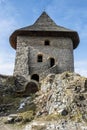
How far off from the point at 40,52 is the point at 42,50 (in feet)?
1.13

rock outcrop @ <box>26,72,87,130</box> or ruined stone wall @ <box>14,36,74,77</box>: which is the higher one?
ruined stone wall @ <box>14,36,74,77</box>

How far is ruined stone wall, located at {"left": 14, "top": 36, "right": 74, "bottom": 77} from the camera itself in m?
31.0

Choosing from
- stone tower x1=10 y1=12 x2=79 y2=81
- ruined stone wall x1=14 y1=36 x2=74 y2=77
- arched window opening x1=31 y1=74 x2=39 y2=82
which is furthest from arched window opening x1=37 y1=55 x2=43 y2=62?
arched window opening x1=31 y1=74 x2=39 y2=82

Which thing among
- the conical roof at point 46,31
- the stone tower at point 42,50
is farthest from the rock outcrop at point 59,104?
the conical roof at point 46,31

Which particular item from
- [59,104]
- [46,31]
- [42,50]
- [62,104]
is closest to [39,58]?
[42,50]

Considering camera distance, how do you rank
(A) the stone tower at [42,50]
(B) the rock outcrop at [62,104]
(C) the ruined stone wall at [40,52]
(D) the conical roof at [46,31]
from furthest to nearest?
(D) the conical roof at [46,31] < (C) the ruined stone wall at [40,52] < (A) the stone tower at [42,50] < (B) the rock outcrop at [62,104]

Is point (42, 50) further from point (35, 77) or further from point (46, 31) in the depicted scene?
point (35, 77)

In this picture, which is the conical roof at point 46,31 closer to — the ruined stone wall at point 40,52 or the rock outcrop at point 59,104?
the ruined stone wall at point 40,52

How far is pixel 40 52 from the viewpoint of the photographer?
1256 inches

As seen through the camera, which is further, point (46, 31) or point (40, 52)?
point (46, 31)

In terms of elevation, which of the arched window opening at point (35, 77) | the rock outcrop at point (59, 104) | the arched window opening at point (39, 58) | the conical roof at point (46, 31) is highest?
the conical roof at point (46, 31)

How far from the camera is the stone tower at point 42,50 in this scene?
101 feet

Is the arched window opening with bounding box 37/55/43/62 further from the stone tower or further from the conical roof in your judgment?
the conical roof

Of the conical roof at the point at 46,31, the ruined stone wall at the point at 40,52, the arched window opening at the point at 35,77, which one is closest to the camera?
the arched window opening at the point at 35,77
